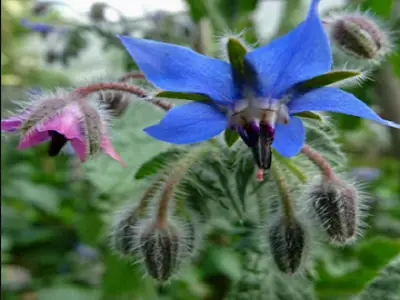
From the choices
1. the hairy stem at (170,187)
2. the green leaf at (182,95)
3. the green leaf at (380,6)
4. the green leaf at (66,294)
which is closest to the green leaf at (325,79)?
the green leaf at (182,95)

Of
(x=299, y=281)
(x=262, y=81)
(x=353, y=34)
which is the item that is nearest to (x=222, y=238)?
(x=299, y=281)

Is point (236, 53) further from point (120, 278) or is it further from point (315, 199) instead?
point (120, 278)

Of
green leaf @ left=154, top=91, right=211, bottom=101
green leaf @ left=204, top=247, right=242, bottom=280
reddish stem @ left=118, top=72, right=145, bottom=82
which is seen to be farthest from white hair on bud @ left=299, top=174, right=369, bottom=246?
green leaf @ left=204, top=247, right=242, bottom=280

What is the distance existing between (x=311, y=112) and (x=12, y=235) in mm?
1270

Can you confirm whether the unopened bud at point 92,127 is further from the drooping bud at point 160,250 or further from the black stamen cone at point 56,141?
the drooping bud at point 160,250

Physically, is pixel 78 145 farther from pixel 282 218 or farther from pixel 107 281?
pixel 107 281

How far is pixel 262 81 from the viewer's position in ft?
2.16

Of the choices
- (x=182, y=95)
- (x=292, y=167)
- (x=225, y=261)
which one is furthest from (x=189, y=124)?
(x=225, y=261)

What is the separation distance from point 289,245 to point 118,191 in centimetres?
28

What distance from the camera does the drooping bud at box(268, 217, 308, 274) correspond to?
761mm

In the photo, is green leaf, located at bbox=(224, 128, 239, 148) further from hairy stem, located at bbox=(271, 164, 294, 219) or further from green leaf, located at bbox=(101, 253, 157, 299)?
green leaf, located at bbox=(101, 253, 157, 299)

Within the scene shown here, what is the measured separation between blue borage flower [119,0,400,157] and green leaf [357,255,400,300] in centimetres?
34

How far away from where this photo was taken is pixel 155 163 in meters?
0.88

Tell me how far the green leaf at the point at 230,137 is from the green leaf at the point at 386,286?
350mm
